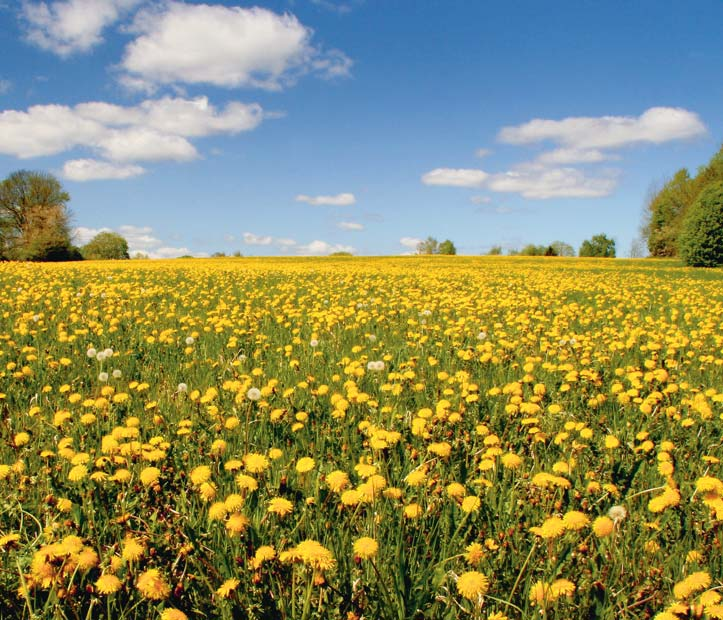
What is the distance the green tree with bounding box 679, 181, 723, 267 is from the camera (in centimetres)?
2528

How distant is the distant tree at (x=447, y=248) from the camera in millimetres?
77306

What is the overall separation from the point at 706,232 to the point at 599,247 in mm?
52498

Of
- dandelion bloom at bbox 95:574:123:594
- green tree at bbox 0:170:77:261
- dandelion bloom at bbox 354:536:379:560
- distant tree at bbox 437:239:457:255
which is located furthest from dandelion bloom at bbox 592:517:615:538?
distant tree at bbox 437:239:457:255

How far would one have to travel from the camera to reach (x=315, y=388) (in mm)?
3631

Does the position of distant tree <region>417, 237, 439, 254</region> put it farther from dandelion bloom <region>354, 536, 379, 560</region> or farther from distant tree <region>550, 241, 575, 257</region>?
dandelion bloom <region>354, 536, 379, 560</region>

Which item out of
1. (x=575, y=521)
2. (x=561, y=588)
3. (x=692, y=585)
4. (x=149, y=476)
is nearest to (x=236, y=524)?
(x=149, y=476)

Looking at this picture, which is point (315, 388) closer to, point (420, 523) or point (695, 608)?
point (420, 523)

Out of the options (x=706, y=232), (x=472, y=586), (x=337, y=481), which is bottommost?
(x=472, y=586)

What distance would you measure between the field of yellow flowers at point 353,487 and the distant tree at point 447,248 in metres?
73.8

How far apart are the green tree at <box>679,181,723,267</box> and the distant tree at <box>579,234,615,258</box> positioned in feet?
165

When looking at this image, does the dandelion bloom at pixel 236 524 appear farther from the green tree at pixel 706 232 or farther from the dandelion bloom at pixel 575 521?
the green tree at pixel 706 232

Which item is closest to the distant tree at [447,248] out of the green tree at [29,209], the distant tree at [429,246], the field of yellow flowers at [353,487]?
the distant tree at [429,246]

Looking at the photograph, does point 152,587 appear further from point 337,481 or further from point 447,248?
point 447,248

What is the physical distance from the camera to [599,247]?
74500 mm
